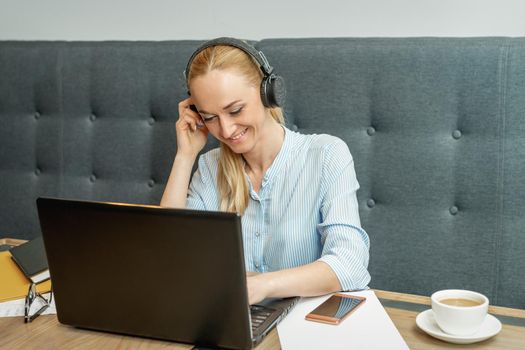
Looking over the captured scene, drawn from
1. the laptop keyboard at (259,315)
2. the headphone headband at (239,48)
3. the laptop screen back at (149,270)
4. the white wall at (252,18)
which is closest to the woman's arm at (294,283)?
the laptop keyboard at (259,315)

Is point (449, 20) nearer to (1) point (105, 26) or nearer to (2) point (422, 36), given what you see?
(2) point (422, 36)

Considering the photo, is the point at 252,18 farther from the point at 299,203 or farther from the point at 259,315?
the point at 259,315

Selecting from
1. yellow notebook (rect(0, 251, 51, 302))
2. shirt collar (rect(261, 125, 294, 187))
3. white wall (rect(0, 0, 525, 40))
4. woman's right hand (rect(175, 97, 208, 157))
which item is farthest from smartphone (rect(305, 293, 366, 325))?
white wall (rect(0, 0, 525, 40))

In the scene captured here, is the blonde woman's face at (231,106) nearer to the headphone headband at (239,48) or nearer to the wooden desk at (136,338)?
the headphone headband at (239,48)

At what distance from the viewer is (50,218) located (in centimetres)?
114

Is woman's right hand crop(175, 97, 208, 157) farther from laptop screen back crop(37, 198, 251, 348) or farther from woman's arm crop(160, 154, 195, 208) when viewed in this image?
laptop screen back crop(37, 198, 251, 348)

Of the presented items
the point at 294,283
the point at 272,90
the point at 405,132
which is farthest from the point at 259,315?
the point at 405,132

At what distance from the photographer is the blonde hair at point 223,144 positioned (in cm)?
153

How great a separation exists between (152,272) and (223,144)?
0.67m

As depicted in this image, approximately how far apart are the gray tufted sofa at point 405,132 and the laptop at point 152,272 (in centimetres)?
74

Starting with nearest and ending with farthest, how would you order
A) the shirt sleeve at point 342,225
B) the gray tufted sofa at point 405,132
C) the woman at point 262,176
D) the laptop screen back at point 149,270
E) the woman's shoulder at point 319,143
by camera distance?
the laptop screen back at point 149,270 → the shirt sleeve at point 342,225 → the woman at point 262,176 → the woman's shoulder at point 319,143 → the gray tufted sofa at point 405,132

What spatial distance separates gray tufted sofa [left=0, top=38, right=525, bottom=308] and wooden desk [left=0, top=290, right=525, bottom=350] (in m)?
0.54

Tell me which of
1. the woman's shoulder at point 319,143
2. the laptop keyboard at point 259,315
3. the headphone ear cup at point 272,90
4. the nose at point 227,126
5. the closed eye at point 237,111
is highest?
the headphone ear cup at point 272,90

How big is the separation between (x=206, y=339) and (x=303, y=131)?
96cm
